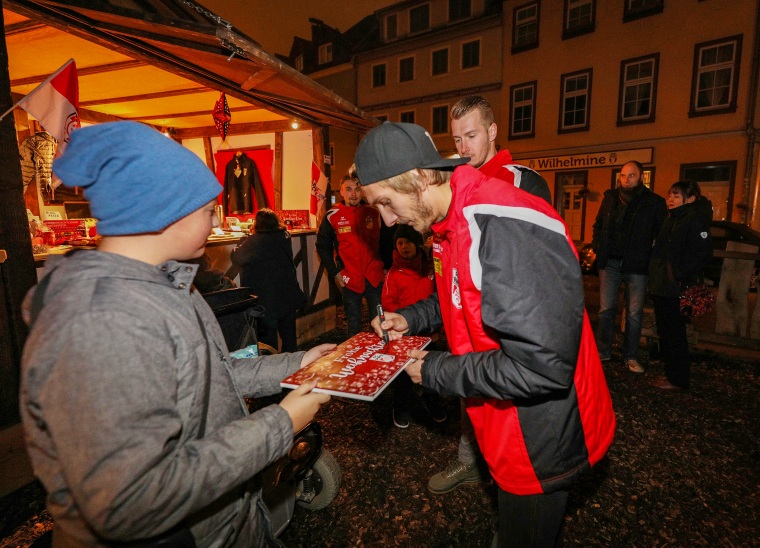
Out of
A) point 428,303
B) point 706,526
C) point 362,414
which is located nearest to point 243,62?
point 428,303

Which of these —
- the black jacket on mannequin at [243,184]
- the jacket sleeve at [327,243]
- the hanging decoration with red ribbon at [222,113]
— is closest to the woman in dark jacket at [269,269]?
the jacket sleeve at [327,243]

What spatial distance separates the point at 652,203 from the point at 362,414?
180 inches

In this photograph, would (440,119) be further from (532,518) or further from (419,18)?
(532,518)

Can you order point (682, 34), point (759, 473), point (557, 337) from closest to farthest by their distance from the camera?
point (557, 337) → point (759, 473) → point (682, 34)

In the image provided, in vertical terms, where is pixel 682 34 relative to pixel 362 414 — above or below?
above

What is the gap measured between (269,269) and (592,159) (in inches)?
672

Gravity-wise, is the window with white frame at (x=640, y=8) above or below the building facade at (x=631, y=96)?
above

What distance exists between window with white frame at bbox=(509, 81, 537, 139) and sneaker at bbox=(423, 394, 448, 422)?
18.2m

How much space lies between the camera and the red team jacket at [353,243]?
5.43 meters

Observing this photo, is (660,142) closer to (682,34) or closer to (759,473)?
(682,34)

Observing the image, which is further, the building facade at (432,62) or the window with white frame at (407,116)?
the window with white frame at (407,116)

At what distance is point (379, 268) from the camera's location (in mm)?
5480

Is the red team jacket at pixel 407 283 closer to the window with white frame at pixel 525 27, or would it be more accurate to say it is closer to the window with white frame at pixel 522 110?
the window with white frame at pixel 522 110

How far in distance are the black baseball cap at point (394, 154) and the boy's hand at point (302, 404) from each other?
0.91 meters
